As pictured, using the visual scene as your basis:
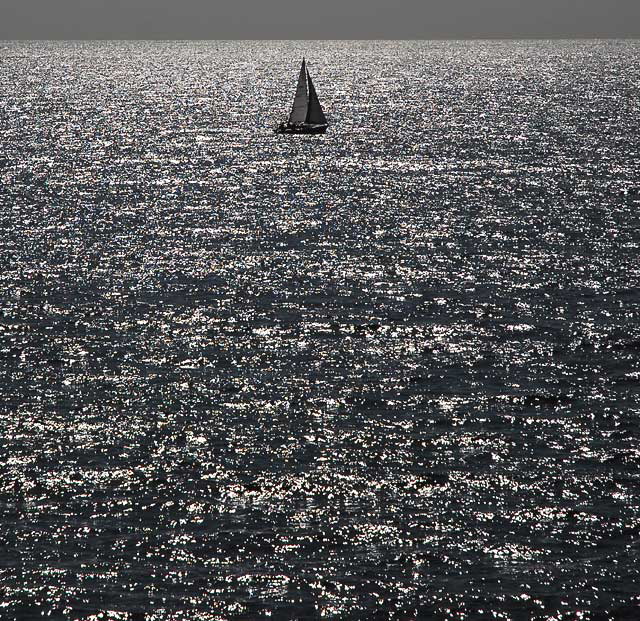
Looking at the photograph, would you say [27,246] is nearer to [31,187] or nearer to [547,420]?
[31,187]

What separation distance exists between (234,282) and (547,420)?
38.4 metres

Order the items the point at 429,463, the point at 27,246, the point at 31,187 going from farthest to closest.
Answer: the point at 31,187 < the point at 27,246 < the point at 429,463

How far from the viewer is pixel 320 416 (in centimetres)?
5684

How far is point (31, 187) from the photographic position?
144 m

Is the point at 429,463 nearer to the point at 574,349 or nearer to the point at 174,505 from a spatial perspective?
the point at 174,505

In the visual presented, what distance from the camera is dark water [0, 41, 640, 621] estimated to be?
39.2m

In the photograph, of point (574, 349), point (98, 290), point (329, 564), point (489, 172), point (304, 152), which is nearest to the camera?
point (329, 564)

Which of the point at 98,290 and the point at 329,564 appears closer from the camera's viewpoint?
the point at 329,564

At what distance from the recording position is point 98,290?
84.7 metres

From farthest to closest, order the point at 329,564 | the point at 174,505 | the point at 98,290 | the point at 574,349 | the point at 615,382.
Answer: the point at 98,290
the point at 574,349
the point at 615,382
the point at 174,505
the point at 329,564

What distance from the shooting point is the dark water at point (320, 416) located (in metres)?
39.2

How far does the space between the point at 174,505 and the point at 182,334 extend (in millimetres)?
28328

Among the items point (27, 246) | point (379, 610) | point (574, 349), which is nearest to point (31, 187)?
point (27, 246)

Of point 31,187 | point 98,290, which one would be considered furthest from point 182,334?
point 31,187
